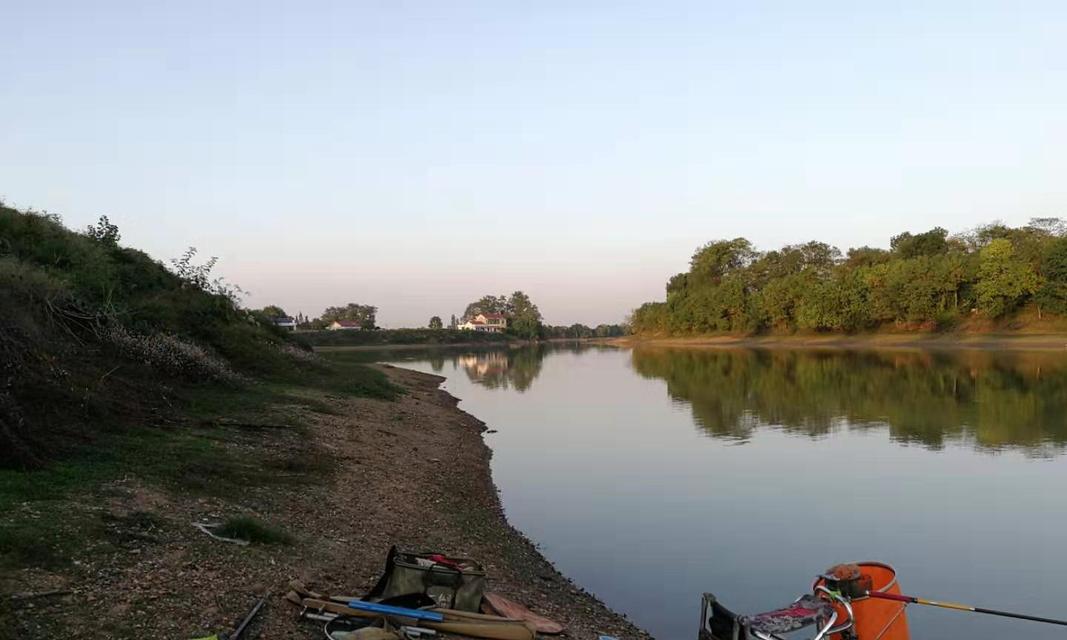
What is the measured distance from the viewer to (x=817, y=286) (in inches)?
3538

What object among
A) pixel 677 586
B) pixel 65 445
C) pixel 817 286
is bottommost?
pixel 677 586

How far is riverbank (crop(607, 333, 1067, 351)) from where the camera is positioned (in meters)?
66.5

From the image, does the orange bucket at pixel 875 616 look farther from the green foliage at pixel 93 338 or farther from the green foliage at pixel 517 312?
the green foliage at pixel 517 312

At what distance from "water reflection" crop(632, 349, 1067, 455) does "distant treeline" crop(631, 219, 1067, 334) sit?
18774 millimetres

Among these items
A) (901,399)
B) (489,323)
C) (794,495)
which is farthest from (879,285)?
(489,323)

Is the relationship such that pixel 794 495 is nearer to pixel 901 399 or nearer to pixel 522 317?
pixel 901 399

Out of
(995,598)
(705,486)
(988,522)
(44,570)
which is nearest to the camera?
(44,570)

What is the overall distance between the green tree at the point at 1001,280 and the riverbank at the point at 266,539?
7120 centimetres

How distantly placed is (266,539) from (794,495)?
36.5 feet

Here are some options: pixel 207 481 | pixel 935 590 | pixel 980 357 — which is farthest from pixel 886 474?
pixel 980 357

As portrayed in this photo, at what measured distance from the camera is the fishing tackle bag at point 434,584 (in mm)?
7473

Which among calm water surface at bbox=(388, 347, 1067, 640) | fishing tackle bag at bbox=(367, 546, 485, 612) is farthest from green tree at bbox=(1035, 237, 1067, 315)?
fishing tackle bag at bbox=(367, 546, 485, 612)

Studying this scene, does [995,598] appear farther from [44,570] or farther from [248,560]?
[44,570]

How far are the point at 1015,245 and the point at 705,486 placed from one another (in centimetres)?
8536
